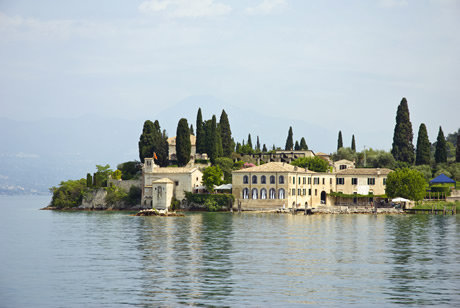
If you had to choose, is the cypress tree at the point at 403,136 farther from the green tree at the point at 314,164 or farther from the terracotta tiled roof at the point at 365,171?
the green tree at the point at 314,164

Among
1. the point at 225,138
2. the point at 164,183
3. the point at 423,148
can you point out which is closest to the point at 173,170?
the point at 164,183

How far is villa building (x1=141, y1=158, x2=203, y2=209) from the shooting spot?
80562 mm

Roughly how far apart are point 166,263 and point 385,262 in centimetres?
1120

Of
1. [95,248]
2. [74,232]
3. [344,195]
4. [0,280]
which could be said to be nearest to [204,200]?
[344,195]

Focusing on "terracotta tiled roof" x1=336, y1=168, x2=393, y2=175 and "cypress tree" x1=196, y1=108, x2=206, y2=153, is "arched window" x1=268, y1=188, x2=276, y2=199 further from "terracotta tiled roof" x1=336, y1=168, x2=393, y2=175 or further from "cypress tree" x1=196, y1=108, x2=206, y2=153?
"cypress tree" x1=196, y1=108, x2=206, y2=153

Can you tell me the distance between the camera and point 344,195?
8394 centimetres

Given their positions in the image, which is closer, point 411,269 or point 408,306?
point 408,306

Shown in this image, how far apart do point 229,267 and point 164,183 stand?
4977 cm

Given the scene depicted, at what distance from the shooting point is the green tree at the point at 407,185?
76.2 m

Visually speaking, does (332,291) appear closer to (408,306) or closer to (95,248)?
(408,306)

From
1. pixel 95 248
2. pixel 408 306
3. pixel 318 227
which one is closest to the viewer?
pixel 408 306

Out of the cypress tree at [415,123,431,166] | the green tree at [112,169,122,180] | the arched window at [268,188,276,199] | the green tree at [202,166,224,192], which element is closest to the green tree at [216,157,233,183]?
the green tree at [202,166,224,192]

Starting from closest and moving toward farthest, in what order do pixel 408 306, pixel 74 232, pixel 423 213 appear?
pixel 408 306, pixel 74 232, pixel 423 213

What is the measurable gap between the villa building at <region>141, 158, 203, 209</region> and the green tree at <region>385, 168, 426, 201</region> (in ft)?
79.9
